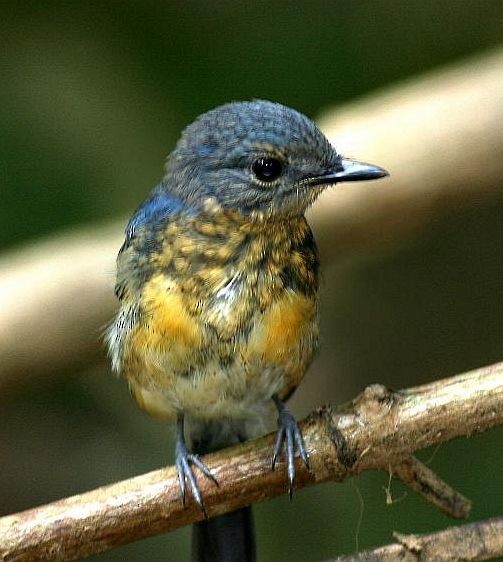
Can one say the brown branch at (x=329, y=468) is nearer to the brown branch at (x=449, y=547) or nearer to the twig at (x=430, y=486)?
the twig at (x=430, y=486)

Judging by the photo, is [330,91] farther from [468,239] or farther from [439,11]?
[468,239]

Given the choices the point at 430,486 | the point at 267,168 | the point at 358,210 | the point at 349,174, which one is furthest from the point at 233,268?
the point at 358,210

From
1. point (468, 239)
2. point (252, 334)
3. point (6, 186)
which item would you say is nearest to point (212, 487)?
point (252, 334)

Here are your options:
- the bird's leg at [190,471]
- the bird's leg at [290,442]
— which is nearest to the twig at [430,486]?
the bird's leg at [290,442]

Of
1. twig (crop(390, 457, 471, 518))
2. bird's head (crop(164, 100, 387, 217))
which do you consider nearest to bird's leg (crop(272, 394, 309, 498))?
twig (crop(390, 457, 471, 518))

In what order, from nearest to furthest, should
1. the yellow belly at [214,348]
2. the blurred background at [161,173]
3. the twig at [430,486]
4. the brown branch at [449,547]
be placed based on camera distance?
the brown branch at [449,547], the twig at [430,486], the yellow belly at [214,348], the blurred background at [161,173]

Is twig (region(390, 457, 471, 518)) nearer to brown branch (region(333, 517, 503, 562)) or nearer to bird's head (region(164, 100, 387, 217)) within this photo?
brown branch (region(333, 517, 503, 562))

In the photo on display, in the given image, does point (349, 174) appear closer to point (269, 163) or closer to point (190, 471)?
point (269, 163)
